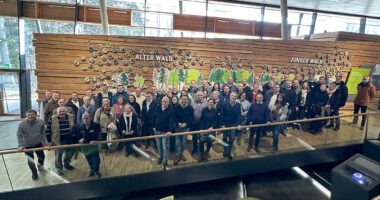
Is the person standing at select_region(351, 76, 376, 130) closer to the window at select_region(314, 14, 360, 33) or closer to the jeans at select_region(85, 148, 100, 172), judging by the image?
the window at select_region(314, 14, 360, 33)

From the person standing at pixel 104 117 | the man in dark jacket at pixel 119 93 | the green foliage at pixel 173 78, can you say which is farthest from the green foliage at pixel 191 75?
the person standing at pixel 104 117

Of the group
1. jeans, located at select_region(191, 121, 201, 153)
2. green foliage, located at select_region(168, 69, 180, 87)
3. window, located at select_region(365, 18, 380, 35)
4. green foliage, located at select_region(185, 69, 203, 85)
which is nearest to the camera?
jeans, located at select_region(191, 121, 201, 153)

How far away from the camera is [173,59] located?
789 cm

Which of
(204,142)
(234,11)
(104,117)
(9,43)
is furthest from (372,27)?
(9,43)

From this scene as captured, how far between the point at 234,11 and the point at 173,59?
14.2 feet

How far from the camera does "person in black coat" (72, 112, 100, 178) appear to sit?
459 cm

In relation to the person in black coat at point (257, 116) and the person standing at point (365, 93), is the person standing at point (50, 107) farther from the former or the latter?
the person standing at point (365, 93)

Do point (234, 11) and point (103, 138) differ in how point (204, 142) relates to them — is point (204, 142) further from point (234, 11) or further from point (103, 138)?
point (234, 11)

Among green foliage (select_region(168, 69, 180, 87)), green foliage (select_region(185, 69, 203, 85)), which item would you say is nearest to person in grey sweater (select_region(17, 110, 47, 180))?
green foliage (select_region(168, 69, 180, 87))

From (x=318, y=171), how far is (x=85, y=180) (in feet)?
20.5

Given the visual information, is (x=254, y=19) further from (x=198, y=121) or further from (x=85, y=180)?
(x=85, y=180)

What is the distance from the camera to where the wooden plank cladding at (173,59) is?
693cm

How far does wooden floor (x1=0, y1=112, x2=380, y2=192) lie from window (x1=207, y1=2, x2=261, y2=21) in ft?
19.7

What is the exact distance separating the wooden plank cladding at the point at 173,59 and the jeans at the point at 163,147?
3.09 m
